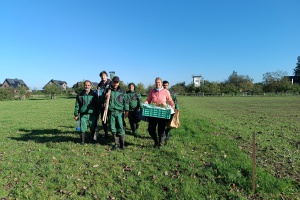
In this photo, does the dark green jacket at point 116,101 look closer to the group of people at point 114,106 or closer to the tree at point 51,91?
the group of people at point 114,106

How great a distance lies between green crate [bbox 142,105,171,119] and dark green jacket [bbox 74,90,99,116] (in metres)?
2.14

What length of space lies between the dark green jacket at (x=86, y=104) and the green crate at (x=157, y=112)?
2.14 meters

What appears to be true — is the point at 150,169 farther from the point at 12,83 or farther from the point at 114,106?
the point at 12,83

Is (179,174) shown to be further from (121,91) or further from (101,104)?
(101,104)

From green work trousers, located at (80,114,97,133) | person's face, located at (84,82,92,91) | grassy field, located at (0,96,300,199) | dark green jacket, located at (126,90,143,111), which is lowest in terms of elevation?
grassy field, located at (0,96,300,199)

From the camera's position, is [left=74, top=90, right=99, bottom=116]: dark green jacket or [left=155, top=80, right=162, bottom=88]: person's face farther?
[left=74, top=90, right=99, bottom=116]: dark green jacket

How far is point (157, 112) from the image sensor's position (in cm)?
709

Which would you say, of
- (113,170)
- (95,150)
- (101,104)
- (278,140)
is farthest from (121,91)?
(278,140)

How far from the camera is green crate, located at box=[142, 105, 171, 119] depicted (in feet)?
23.2

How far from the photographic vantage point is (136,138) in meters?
9.31

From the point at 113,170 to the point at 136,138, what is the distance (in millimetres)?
3523

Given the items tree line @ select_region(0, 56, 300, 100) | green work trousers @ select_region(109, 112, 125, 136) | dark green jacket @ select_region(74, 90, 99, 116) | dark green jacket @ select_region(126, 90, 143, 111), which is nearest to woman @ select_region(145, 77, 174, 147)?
green work trousers @ select_region(109, 112, 125, 136)

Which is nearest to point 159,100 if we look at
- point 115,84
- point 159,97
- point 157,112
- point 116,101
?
point 159,97

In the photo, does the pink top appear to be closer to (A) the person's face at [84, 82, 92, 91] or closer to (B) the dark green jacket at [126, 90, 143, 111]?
(B) the dark green jacket at [126, 90, 143, 111]
